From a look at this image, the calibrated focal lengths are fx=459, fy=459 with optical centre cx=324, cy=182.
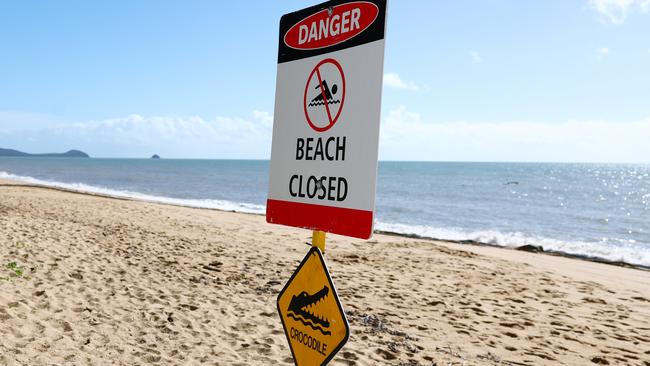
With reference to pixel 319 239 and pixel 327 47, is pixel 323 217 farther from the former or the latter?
pixel 327 47

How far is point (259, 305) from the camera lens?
648 centimetres

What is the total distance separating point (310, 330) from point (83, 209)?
16.9 m

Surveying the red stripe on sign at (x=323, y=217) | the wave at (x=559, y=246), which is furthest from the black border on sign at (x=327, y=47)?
the wave at (x=559, y=246)

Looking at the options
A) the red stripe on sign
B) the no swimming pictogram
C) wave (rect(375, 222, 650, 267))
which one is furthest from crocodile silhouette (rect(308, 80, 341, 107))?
wave (rect(375, 222, 650, 267))

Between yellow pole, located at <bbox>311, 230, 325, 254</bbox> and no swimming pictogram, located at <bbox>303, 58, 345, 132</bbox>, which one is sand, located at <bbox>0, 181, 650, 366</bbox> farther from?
no swimming pictogram, located at <bbox>303, 58, 345, 132</bbox>

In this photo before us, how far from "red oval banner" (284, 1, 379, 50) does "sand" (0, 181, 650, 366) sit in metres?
3.40

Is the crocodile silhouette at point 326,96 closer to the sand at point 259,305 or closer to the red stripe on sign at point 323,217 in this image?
the red stripe on sign at point 323,217

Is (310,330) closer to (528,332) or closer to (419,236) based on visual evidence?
(528,332)

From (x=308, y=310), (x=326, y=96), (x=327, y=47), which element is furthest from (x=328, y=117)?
(x=308, y=310)

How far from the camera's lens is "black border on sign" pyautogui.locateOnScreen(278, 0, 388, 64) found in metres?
2.00

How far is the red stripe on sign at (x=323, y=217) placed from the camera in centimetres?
202

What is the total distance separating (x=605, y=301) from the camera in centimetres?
879

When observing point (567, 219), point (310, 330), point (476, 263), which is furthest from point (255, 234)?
point (567, 219)

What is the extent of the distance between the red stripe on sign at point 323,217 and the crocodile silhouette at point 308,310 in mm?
305
